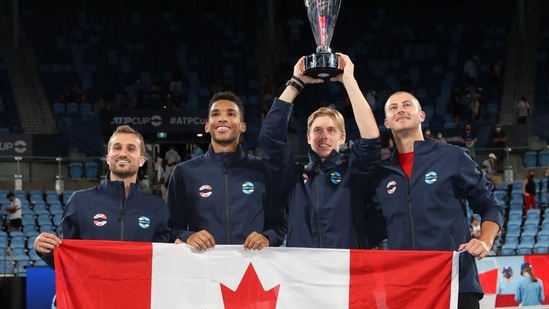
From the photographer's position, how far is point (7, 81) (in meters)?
24.4

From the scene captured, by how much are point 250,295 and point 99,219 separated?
1.12m

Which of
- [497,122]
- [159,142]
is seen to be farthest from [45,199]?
[497,122]

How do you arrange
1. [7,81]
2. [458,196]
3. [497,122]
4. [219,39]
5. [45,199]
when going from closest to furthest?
[458,196] < [45,199] < [497,122] < [7,81] < [219,39]

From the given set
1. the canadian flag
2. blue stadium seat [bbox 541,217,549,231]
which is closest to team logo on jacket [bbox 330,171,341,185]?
the canadian flag

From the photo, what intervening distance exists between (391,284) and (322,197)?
71cm

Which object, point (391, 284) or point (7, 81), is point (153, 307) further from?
point (7, 81)

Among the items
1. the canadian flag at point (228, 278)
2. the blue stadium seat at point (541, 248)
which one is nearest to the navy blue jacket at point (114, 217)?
the canadian flag at point (228, 278)

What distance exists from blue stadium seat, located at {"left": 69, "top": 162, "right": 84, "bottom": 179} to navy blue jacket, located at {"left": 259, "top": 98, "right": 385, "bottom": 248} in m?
13.4

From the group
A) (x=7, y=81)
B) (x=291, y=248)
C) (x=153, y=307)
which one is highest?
(x=7, y=81)

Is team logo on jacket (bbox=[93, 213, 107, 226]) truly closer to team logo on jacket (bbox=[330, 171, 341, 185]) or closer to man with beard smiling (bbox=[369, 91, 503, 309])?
team logo on jacket (bbox=[330, 171, 341, 185])

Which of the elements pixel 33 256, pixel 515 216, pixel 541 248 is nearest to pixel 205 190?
pixel 33 256

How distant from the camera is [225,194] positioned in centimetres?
573

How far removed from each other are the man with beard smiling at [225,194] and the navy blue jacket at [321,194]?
0.13 m

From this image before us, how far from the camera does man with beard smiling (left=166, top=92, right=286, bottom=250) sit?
18.7 feet
